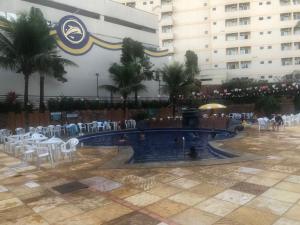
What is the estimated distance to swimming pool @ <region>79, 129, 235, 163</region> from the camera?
1140 centimetres

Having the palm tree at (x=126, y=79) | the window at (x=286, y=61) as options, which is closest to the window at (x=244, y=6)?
the window at (x=286, y=61)

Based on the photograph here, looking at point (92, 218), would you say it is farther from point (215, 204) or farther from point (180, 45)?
point (180, 45)

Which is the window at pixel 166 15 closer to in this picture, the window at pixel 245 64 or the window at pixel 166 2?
the window at pixel 166 2

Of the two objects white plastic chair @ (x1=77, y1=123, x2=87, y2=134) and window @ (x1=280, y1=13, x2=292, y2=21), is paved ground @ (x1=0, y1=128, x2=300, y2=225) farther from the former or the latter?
window @ (x1=280, y1=13, x2=292, y2=21)

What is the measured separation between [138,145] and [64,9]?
16.9 metres

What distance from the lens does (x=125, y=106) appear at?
80.8ft

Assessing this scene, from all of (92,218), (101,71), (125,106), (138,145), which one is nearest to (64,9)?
(101,71)

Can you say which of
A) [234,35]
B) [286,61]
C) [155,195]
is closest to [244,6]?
[234,35]

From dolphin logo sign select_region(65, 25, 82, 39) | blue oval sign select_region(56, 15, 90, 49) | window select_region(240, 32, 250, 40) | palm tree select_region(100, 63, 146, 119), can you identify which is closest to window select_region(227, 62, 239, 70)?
window select_region(240, 32, 250, 40)

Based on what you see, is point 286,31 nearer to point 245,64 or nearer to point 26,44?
point 245,64

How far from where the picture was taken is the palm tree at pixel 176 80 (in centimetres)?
2500

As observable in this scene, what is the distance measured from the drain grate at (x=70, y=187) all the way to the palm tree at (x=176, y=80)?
19.4 metres

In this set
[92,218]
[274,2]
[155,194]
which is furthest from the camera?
[274,2]

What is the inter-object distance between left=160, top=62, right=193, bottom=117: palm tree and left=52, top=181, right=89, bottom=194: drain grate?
19408 millimetres
